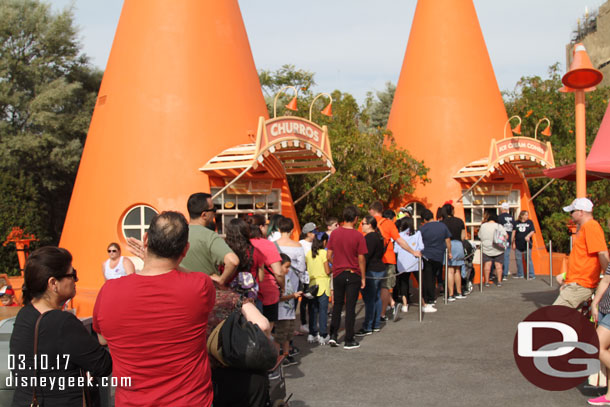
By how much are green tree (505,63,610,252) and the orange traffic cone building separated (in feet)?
5.68

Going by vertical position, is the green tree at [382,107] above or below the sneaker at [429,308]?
above

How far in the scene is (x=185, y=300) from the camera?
2643 mm

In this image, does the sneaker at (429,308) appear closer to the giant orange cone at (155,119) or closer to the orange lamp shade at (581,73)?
the orange lamp shade at (581,73)

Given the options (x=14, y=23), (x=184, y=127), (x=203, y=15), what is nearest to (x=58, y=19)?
(x=14, y=23)

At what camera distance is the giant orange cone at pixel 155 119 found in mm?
10297

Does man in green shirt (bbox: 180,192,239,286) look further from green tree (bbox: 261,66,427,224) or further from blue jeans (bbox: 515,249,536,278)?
blue jeans (bbox: 515,249,536,278)

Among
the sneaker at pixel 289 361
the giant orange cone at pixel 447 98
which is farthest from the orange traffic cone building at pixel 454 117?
the sneaker at pixel 289 361

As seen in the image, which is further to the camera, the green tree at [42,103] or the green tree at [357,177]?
the green tree at [42,103]

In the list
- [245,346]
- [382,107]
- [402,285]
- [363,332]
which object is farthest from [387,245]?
[382,107]

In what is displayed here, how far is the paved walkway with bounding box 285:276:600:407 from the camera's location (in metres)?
5.29

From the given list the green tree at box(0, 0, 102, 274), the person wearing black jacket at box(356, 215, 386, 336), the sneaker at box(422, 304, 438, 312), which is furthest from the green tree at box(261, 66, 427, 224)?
the green tree at box(0, 0, 102, 274)

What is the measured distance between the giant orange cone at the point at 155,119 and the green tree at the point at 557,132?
9.56m

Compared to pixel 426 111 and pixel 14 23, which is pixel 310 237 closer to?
pixel 426 111

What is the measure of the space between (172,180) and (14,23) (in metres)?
9.98
